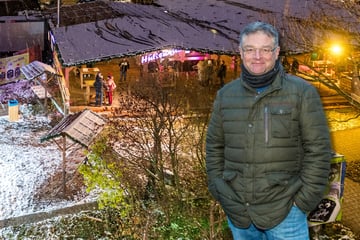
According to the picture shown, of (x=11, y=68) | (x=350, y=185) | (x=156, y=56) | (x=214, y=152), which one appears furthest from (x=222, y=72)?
(x=214, y=152)

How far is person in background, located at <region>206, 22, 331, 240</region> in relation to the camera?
10.1ft

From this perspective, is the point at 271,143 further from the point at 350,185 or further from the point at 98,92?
the point at 98,92

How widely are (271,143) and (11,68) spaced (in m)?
21.1

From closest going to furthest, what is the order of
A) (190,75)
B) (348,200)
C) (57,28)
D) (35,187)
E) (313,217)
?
1. (313,217)
2. (348,200)
3. (35,187)
4. (57,28)
5. (190,75)

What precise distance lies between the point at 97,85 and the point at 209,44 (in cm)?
487

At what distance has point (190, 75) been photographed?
23.8m

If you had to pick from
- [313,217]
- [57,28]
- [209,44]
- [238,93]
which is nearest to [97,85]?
[57,28]

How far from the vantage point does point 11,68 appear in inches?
880

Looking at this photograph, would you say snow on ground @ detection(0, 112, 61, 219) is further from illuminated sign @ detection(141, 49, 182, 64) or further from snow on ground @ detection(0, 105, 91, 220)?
illuminated sign @ detection(141, 49, 182, 64)

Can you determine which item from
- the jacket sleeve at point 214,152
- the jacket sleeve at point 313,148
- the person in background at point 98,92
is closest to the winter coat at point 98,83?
the person in background at point 98,92

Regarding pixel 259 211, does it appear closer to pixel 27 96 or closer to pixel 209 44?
pixel 209 44

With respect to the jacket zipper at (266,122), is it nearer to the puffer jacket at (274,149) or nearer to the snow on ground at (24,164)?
the puffer jacket at (274,149)

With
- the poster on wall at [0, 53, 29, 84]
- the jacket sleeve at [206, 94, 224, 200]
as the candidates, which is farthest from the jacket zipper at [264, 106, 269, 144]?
the poster on wall at [0, 53, 29, 84]

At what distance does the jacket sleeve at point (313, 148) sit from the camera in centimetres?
A: 305
